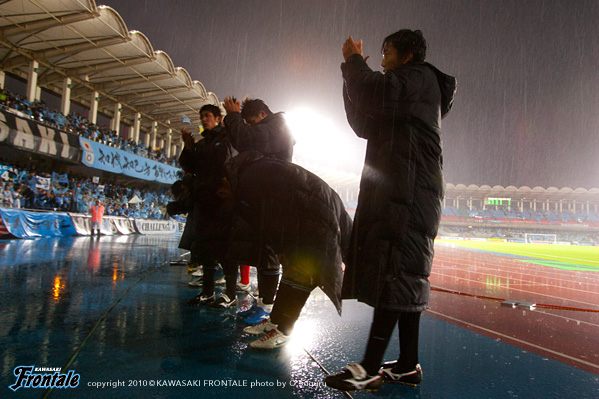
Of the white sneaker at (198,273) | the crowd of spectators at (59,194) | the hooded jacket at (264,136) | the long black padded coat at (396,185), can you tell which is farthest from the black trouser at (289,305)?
the crowd of spectators at (59,194)

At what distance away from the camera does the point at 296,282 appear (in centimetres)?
197

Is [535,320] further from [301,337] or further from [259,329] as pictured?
[259,329]

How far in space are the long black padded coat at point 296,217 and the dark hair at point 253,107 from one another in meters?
0.46

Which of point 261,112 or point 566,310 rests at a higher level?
point 261,112

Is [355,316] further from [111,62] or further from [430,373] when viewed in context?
[111,62]

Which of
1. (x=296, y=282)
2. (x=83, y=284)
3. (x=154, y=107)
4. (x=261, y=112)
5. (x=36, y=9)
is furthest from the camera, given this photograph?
(x=154, y=107)

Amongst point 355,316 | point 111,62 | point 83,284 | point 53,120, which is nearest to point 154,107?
point 111,62

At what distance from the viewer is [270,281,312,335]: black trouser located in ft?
6.49

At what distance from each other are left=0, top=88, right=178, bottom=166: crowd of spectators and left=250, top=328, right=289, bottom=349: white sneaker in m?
17.1

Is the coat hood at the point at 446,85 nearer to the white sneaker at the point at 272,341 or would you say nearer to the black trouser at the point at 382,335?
the black trouser at the point at 382,335

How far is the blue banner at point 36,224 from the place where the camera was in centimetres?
933

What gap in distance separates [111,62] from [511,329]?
2325 cm

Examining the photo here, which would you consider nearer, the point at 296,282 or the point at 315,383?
the point at 315,383

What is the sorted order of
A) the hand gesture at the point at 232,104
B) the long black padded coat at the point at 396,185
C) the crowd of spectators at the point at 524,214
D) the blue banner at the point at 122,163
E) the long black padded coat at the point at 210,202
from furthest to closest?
the crowd of spectators at the point at 524,214 → the blue banner at the point at 122,163 → the long black padded coat at the point at 210,202 → the hand gesture at the point at 232,104 → the long black padded coat at the point at 396,185
